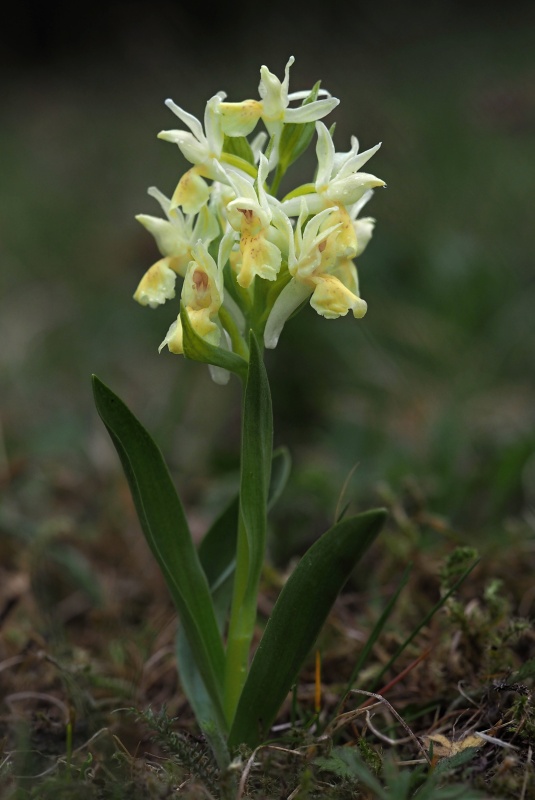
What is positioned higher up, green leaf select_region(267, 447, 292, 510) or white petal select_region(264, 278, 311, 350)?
white petal select_region(264, 278, 311, 350)

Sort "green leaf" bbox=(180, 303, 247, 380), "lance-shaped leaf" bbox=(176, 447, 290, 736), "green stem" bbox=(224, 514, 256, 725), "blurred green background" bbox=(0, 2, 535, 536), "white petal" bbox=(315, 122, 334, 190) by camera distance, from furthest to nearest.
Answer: "blurred green background" bbox=(0, 2, 535, 536)
"lance-shaped leaf" bbox=(176, 447, 290, 736)
"green stem" bbox=(224, 514, 256, 725)
"white petal" bbox=(315, 122, 334, 190)
"green leaf" bbox=(180, 303, 247, 380)

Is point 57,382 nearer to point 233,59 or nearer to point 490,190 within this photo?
point 490,190

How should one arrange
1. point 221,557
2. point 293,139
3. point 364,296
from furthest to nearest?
point 364,296
point 221,557
point 293,139

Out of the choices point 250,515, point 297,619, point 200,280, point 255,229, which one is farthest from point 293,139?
point 297,619

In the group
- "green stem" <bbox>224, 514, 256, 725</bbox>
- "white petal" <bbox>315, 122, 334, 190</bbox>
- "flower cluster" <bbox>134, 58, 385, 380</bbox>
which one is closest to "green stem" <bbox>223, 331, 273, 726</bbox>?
"green stem" <bbox>224, 514, 256, 725</bbox>

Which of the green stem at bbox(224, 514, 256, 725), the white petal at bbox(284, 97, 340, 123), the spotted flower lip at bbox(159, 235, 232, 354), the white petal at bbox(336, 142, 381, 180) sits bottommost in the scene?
the green stem at bbox(224, 514, 256, 725)

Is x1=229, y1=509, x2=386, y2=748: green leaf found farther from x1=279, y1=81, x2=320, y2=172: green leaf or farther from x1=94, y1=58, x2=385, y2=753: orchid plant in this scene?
x1=279, y1=81, x2=320, y2=172: green leaf

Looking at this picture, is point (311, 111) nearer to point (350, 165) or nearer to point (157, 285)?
point (350, 165)
